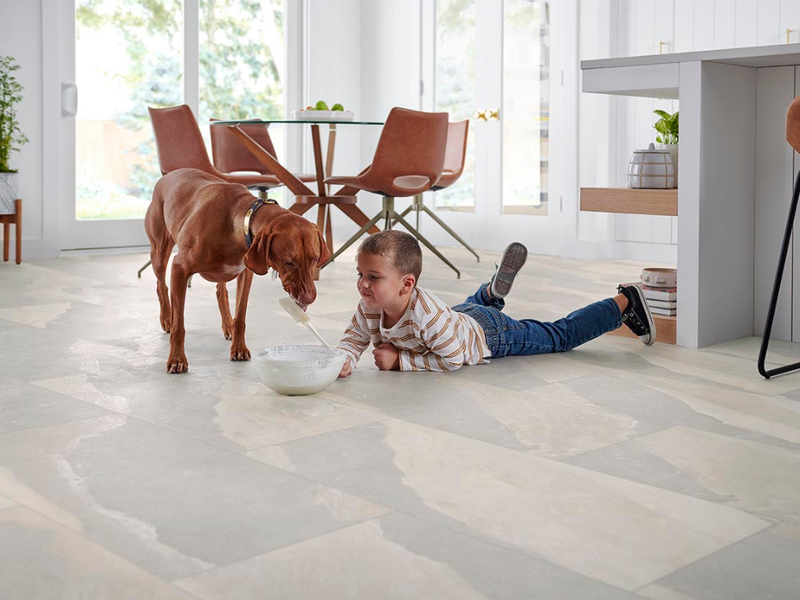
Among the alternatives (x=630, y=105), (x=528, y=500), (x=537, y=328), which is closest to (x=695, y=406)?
(x=537, y=328)

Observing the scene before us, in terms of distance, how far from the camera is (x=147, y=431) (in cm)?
195

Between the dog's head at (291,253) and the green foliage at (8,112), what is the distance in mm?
3494

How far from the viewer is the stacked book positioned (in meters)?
3.10

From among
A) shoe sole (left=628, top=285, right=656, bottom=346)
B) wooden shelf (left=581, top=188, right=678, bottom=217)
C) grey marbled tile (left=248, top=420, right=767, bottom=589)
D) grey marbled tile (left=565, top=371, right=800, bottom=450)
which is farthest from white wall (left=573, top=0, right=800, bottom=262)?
grey marbled tile (left=248, top=420, right=767, bottom=589)

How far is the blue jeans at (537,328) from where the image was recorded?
2.71 meters

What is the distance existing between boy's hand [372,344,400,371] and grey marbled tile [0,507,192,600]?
4.08ft

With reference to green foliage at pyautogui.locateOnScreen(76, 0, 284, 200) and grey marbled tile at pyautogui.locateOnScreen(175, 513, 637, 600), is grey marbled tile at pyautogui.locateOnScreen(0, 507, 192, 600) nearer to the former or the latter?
grey marbled tile at pyautogui.locateOnScreen(175, 513, 637, 600)

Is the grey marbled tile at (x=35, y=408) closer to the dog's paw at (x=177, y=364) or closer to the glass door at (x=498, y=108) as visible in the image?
the dog's paw at (x=177, y=364)

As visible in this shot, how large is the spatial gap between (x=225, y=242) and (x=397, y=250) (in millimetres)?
479

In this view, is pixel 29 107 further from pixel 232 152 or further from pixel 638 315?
pixel 638 315

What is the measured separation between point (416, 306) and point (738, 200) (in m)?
1.29

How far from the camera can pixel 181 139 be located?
183 inches

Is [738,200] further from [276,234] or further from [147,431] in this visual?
[147,431]

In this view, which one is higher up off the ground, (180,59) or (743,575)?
(180,59)
